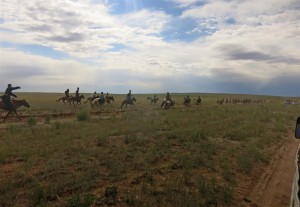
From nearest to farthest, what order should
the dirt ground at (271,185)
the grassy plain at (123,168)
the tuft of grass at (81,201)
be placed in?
the tuft of grass at (81,201) → the grassy plain at (123,168) → the dirt ground at (271,185)

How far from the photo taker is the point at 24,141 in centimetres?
1522

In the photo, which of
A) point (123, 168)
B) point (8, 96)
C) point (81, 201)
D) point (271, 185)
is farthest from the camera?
point (8, 96)

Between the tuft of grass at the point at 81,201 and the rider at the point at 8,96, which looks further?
the rider at the point at 8,96

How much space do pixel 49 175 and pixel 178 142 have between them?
7.74 metres

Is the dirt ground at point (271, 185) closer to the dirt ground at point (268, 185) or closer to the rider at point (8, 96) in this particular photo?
the dirt ground at point (268, 185)

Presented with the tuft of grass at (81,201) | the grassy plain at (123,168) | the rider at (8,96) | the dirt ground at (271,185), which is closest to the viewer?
the tuft of grass at (81,201)

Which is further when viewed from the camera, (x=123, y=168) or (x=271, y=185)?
(x=123, y=168)

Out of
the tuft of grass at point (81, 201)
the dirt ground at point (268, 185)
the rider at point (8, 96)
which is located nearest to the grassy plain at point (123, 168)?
the tuft of grass at point (81, 201)

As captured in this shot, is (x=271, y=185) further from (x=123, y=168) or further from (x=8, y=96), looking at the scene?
(x=8, y=96)

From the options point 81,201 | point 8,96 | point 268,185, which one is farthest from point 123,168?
point 8,96

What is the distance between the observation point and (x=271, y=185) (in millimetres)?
10523

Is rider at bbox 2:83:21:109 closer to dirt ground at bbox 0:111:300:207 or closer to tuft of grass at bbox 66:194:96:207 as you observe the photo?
dirt ground at bbox 0:111:300:207

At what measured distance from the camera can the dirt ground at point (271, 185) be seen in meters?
9.07

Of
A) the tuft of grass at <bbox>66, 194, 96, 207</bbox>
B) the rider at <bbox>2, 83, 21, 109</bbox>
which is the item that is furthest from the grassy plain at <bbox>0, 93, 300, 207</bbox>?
the rider at <bbox>2, 83, 21, 109</bbox>
